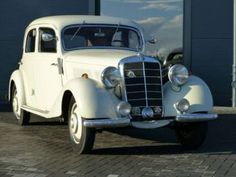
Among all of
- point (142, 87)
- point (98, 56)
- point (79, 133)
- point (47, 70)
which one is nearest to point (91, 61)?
point (98, 56)

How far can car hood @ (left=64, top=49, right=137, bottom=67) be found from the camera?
27.9 feet

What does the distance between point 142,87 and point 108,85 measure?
502 mm

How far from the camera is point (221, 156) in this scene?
810 cm

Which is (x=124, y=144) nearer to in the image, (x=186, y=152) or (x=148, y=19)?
(x=186, y=152)

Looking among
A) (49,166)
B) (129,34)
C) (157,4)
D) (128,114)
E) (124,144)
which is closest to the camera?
(49,166)

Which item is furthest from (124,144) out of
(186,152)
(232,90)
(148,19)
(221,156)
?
(148,19)

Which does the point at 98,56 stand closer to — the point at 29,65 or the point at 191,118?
the point at 191,118

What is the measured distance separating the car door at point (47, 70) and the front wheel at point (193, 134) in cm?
209

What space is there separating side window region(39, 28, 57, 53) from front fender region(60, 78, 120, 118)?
174 centimetres

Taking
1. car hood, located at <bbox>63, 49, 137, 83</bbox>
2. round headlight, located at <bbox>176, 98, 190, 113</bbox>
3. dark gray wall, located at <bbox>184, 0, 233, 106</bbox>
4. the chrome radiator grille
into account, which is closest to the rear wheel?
car hood, located at <bbox>63, 49, 137, 83</bbox>

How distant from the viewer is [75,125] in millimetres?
8398

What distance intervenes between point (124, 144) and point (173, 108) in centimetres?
116

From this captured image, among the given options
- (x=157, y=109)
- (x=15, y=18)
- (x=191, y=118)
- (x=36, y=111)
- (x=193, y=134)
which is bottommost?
(x=193, y=134)

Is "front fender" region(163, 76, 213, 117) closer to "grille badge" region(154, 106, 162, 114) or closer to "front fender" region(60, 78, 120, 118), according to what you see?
"grille badge" region(154, 106, 162, 114)
